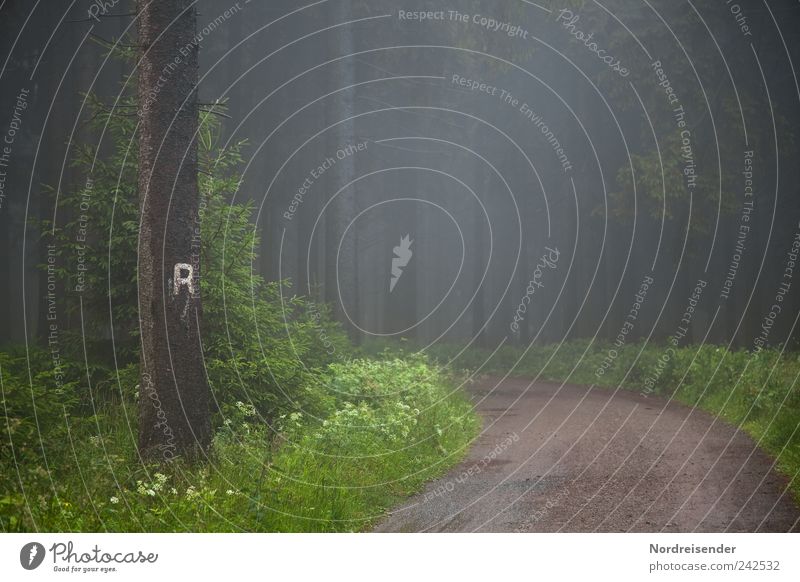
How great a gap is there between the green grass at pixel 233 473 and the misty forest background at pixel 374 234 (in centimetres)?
4

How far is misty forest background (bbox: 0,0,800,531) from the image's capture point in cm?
866

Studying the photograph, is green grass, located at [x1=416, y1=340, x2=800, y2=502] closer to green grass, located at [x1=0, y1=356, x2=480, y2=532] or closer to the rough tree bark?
green grass, located at [x1=0, y1=356, x2=480, y2=532]

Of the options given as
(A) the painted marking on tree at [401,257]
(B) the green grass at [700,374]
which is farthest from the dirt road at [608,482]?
(A) the painted marking on tree at [401,257]

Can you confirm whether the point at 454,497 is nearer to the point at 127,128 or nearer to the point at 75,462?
the point at 75,462

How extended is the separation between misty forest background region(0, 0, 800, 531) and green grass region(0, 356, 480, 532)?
4 centimetres

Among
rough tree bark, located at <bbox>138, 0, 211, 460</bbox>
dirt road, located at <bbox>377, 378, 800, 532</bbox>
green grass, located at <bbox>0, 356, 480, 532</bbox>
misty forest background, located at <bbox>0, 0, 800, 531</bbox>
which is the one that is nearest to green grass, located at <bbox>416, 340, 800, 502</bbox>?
misty forest background, located at <bbox>0, 0, 800, 531</bbox>

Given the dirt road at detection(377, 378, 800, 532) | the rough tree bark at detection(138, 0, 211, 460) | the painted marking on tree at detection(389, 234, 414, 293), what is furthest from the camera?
the painted marking on tree at detection(389, 234, 414, 293)

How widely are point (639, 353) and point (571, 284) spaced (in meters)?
6.71

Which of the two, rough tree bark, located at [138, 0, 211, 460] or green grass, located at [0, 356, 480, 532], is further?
rough tree bark, located at [138, 0, 211, 460]

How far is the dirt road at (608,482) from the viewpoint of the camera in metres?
7.51

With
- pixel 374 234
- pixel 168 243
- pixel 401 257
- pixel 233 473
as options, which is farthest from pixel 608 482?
pixel 374 234

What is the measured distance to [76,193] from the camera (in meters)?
11.2

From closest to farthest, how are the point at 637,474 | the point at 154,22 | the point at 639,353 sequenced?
the point at 154,22
the point at 637,474
the point at 639,353

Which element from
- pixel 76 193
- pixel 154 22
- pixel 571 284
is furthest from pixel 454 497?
pixel 571 284
